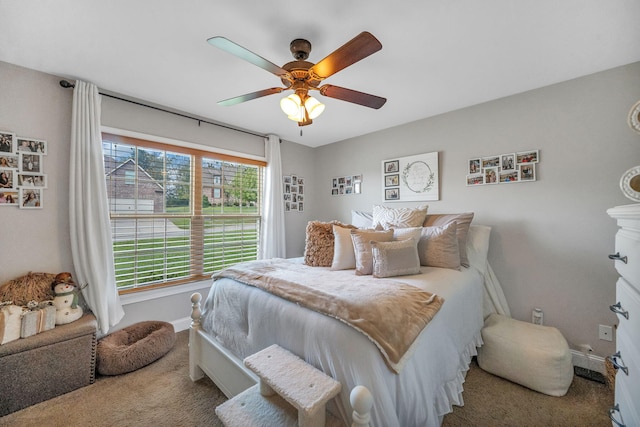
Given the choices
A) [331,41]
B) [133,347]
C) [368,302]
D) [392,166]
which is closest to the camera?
[368,302]

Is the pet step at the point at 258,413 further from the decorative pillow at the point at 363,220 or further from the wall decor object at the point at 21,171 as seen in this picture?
the wall decor object at the point at 21,171

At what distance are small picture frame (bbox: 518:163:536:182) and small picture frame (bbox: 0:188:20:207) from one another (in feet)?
13.7

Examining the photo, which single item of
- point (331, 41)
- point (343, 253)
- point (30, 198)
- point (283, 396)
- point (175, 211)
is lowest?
point (283, 396)

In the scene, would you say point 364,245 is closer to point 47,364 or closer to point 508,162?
point 508,162

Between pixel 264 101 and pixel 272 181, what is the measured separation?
1.15 m

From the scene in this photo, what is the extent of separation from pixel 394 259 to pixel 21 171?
9.62ft

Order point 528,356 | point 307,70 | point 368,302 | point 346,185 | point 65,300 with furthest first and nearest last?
point 346,185, point 65,300, point 528,356, point 307,70, point 368,302

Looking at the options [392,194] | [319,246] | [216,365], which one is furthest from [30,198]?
[392,194]

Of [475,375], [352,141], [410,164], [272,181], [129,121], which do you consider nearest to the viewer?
[475,375]

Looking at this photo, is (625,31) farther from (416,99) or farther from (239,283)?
(239,283)

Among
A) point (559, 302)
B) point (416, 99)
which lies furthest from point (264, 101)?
point (559, 302)

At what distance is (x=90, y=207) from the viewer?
2.10 meters

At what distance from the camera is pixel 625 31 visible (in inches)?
60.4

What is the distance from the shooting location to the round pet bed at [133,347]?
75.8 inches
